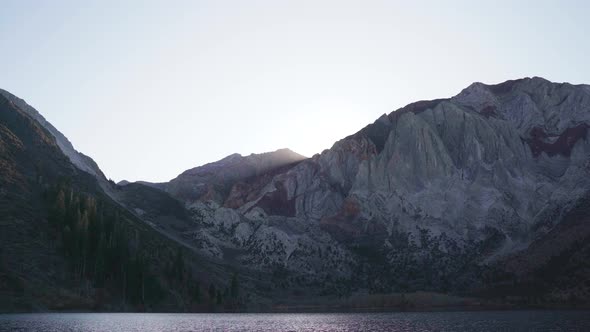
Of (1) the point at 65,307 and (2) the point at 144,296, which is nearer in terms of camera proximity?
(1) the point at 65,307

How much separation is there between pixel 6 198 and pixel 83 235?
84.7 ft

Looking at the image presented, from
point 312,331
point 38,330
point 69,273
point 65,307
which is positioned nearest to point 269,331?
point 312,331

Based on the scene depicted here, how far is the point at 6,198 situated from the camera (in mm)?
191625

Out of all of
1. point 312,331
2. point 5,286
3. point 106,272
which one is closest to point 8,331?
point 312,331

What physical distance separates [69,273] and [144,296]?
28.0 meters

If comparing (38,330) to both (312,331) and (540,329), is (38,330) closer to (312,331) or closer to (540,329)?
(312,331)

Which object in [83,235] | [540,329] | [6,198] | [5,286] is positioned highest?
[6,198]

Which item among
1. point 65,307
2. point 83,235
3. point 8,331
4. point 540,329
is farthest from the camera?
point 83,235

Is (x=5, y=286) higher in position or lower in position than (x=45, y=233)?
lower

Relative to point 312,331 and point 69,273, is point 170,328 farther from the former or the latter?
point 69,273

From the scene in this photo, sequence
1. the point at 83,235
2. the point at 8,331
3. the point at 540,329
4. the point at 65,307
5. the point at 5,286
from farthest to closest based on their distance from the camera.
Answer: the point at 83,235, the point at 65,307, the point at 5,286, the point at 540,329, the point at 8,331

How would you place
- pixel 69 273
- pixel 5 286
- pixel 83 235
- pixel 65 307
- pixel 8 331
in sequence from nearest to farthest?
pixel 8 331 < pixel 5 286 < pixel 65 307 < pixel 69 273 < pixel 83 235

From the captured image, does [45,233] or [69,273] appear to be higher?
[45,233]

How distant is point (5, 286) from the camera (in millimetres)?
151625
